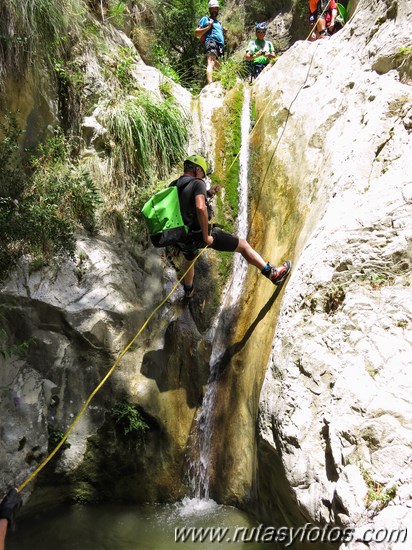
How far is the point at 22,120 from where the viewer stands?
6.30 metres

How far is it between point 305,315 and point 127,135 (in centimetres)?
432

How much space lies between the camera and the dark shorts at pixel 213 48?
9602 millimetres

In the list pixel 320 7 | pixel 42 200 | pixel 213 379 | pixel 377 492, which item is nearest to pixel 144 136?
pixel 42 200

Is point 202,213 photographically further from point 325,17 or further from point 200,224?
point 325,17

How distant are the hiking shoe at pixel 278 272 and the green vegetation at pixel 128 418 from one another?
2271 mm

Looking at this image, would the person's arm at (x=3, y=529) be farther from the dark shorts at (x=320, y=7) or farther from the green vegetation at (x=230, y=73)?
the dark shorts at (x=320, y=7)

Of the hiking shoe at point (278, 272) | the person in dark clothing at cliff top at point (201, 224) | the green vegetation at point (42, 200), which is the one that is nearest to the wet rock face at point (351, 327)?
the hiking shoe at point (278, 272)

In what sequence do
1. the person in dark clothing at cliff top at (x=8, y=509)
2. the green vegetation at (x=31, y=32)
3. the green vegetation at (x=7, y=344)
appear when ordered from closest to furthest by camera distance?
the person in dark clothing at cliff top at (x=8, y=509) < the green vegetation at (x=7, y=344) < the green vegetation at (x=31, y=32)

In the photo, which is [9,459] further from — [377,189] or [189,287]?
[377,189]

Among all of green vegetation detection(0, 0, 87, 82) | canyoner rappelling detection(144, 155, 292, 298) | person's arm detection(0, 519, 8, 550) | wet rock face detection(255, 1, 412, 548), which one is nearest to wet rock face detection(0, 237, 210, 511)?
canyoner rappelling detection(144, 155, 292, 298)

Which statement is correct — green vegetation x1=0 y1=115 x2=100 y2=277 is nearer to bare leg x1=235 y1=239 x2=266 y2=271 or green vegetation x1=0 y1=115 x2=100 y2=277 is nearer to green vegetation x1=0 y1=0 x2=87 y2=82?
green vegetation x1=0 y1=0 x2=87 y2=82

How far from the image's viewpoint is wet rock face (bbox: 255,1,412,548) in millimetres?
2809

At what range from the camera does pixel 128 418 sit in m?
5.46

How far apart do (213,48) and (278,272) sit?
660 centimetres
